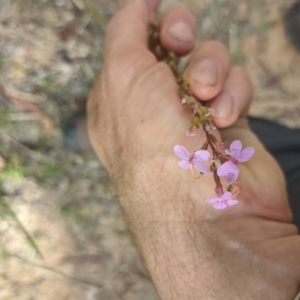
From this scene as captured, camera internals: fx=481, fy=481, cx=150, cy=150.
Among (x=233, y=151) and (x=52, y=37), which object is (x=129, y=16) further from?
(x=233, y=151)

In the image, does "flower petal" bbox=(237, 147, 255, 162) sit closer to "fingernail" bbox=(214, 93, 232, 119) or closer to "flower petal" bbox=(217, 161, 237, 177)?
"flower petal" bbox=(217, 161, 237, 177)

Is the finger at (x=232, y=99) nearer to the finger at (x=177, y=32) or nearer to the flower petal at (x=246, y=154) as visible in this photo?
the finger at (x=177, y=32)

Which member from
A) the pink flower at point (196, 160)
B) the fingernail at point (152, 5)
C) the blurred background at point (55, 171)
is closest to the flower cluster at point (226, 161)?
the pink flower at point (196, 160)

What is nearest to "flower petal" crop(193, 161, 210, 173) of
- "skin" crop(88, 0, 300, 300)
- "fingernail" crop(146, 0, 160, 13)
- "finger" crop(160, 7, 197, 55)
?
"skin" crop(88, 0, 300, 300)

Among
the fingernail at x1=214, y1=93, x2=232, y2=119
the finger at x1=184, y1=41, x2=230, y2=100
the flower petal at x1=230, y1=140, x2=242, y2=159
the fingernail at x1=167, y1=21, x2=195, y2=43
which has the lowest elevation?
the fingernail at x1=214, y1=93, x2=232, y2=119

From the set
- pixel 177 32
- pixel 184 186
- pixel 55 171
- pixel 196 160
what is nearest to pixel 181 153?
pixel 196 160

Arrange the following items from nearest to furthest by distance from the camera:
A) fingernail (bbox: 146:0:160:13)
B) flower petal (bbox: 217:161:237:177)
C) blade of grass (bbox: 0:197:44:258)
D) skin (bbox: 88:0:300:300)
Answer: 1. flower petal (bbox: 217:161:237:177)
2. skin (bbox: 88:0:300:300)
3. fingernail (bbox: 146:0:160:13)
4. blade of grass (bbox: 0:197:44:258)
